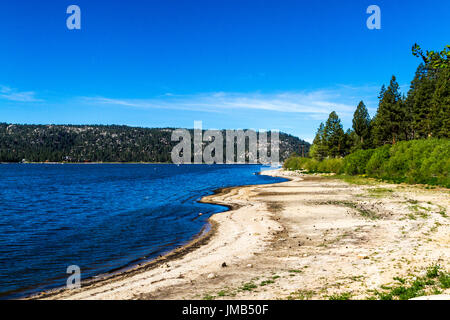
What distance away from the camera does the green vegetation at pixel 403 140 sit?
44.8 metres

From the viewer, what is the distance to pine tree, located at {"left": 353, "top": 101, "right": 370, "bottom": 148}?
98.6 metres

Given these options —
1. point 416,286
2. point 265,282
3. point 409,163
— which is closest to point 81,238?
point 265,282

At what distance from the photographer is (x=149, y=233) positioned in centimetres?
Answer: 2167

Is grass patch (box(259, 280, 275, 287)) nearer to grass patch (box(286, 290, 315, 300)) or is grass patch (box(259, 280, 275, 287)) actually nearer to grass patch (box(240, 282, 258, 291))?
grass patch (box(240, 282, 258, 291))

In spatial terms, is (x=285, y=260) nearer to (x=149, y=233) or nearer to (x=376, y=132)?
(x=149, y=233)

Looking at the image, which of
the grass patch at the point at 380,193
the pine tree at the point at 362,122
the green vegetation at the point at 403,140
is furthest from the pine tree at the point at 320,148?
the grass patch at the point at 380,193

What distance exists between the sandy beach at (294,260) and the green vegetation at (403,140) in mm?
7360

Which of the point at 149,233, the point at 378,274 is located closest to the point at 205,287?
the point at 378,274

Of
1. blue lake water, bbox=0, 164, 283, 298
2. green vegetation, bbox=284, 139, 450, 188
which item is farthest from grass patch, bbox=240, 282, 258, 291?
green vegetation, bbox=284, 139, 450, 188

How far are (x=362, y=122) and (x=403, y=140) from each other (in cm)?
2019

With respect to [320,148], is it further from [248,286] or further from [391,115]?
[248,286]
